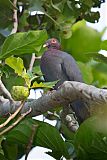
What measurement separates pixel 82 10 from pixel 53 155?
89cm

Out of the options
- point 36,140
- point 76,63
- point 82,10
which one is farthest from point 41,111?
point 82,10

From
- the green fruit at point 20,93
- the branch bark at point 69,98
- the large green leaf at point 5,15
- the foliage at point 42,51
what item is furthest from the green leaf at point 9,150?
the large green leaf at point 5,15

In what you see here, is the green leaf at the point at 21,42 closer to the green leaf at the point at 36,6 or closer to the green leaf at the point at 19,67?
the green leaf at the point at 19,67

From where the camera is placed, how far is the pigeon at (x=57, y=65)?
1797 millimetres

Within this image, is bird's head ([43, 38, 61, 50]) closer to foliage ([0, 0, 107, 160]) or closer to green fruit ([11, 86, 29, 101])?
foliage ([0, 0, 107, 160])

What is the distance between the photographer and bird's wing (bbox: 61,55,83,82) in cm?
172

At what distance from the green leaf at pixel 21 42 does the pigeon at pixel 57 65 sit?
0.65 metres

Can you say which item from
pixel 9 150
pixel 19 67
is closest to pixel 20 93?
pixel 19 67

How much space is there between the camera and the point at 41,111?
3.42 ft

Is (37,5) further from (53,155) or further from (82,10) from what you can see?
(53,155)

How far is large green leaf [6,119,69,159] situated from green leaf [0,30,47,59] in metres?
0.16

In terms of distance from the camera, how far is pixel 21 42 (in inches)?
40.8

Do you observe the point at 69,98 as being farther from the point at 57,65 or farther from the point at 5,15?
the point at 57,65

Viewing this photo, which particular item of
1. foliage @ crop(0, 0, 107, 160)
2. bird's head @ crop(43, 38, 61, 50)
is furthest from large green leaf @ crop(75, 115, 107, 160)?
bird's head @ crop(43, 38, 61, 50)
